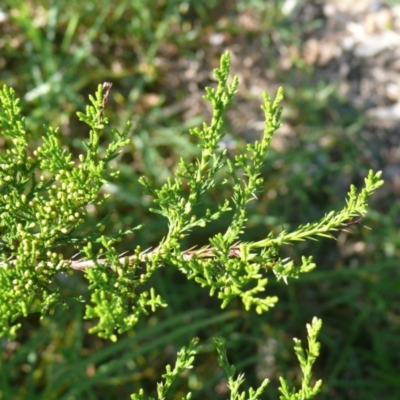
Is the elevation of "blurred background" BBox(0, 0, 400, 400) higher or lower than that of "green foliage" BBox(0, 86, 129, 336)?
higher

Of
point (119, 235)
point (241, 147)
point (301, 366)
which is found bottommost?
point (301, 366)

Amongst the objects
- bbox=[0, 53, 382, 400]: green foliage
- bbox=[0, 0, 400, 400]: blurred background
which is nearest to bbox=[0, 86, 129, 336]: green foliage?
bbox=[0, 53, 382, 400]: green foliage

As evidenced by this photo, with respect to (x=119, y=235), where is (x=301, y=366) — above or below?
below

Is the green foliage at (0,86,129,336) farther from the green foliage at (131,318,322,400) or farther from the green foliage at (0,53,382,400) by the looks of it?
the green foliage at (131,318,322,400)

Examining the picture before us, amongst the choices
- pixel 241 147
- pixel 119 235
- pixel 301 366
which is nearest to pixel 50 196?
pixel 119 235

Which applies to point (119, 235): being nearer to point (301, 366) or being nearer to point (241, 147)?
point (301, 366)

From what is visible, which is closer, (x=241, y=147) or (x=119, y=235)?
(x=119, y=235)

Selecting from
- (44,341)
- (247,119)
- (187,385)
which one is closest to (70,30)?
(247,119)

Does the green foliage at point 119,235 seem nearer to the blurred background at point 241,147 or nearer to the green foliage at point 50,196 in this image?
the green foliage at point 50,196

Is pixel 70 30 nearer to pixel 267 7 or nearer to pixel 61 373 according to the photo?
pixel 267 7
